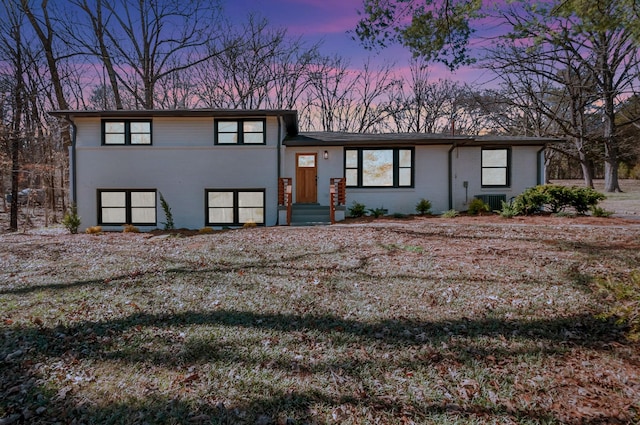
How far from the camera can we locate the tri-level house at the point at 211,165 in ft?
41.8

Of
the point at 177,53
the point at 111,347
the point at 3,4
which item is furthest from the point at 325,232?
the point at 3,4

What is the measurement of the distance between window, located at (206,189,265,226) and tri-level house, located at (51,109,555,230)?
0.12 feet

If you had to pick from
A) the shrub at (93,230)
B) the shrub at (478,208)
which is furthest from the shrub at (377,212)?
the shrub at (93,230)

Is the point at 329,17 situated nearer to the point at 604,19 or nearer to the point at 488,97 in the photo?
the point at 604,19

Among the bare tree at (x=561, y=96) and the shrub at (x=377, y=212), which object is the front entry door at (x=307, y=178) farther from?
the bare tree at (x=561, y=96)

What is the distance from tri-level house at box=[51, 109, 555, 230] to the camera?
12742 millimetres

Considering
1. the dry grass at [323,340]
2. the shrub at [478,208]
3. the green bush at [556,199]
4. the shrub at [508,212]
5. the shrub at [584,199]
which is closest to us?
the dry grass at [323,340]

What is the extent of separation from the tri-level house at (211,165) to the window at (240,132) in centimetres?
4

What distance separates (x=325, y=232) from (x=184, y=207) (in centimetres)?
636

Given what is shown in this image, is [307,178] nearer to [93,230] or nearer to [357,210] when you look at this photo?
[357,210]

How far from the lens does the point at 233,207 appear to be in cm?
1312

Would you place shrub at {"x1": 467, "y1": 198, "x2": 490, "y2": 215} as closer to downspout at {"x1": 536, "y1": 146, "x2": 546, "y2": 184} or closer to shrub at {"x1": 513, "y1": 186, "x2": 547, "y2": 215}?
shrub at {"x1": 513, "y1": 186, "x2": 547, "y2": 215}

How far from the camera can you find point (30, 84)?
20062mm

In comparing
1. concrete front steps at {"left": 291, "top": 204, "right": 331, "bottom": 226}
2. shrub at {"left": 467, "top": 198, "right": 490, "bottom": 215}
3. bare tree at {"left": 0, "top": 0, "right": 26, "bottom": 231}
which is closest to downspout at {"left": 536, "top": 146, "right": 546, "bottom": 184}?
shrub at {"left": 467, "top": 198, "right": 490, "bottom": 215}
